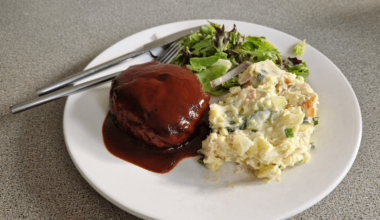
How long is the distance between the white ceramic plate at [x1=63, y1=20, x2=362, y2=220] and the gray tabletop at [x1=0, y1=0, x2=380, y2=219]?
9.2 inches

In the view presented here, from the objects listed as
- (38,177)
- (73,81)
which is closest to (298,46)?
(73,81)

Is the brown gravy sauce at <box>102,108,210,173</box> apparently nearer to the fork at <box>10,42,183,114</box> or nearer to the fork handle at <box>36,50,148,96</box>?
the fork at <box>10,42,183,114</box>

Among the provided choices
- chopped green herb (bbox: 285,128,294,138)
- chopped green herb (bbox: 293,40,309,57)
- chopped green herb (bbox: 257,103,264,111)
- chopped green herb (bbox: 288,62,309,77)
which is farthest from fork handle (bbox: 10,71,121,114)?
chopped green herb (bbox: 293,40,309,57)

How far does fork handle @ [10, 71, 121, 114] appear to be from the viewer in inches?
99.5

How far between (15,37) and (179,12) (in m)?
2.23

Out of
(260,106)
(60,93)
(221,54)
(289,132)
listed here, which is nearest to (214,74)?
→ (221,54)

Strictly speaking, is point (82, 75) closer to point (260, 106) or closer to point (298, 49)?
point (260, 106)

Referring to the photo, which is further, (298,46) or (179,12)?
(179,12)

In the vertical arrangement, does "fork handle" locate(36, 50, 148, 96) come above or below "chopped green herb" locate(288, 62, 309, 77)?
above

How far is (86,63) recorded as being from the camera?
11.2ft

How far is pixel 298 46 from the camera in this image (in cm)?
314

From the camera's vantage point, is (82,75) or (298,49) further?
(298,49)

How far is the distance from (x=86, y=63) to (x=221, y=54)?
162 centimetres

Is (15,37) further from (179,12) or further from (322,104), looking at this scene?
(322,104)
